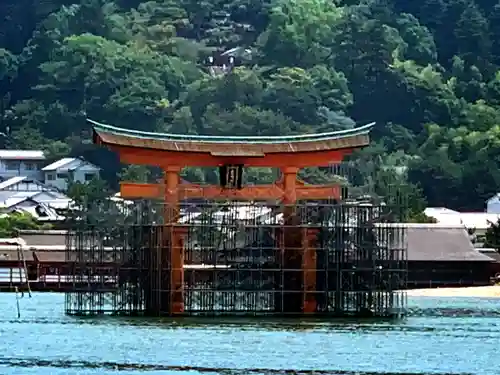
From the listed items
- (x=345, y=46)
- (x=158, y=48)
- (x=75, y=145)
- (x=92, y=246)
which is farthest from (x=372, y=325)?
(x=158, y=48)

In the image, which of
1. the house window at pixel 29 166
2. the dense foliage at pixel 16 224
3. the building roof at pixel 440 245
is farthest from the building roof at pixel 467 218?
the house window at pixel 29 166

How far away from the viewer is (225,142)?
193 ft

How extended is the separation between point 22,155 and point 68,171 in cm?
705

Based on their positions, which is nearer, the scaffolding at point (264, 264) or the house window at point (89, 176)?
the scaffolding at point (264, 264)

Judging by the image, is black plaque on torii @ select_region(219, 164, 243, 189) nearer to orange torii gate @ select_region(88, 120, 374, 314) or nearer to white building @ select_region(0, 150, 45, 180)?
orange torii gate @ select_region(88, 120, 374, 314)

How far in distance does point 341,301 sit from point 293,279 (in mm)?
1528

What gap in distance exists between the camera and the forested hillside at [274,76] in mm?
139375

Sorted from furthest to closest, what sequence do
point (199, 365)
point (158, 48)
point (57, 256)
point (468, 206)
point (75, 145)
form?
point (158, 48), point (75, 145), point (468, 206), point (57, 256), point (199, 365)

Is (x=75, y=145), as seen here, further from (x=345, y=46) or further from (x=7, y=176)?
(x=345, y=46)

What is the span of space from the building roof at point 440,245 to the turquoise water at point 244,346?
74.3ft

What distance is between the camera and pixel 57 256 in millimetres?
85125

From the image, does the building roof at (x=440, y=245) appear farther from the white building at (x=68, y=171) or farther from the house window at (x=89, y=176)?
the white building at (x=68, y=171)

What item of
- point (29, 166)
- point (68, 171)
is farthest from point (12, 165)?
point (68, 171)

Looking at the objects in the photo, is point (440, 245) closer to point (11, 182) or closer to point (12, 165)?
point (11, 182)
